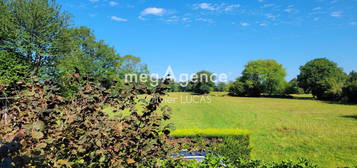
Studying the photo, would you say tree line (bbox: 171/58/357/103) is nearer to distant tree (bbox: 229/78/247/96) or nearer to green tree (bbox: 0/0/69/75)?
distant tree (bbox: 229/78/247/96)

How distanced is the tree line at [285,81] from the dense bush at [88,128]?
1585 inches

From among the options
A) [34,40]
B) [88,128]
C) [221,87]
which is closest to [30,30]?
[34,40]

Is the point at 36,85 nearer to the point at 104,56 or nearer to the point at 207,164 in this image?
the point at 207,164

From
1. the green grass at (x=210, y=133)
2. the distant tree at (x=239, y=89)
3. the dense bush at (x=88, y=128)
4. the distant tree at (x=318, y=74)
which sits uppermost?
the distant tree at (x=318, y=74)

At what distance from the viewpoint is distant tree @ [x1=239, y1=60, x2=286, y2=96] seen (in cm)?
6150

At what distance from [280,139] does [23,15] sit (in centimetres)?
2017

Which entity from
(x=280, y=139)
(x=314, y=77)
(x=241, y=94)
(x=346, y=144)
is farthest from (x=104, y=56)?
(x=314, y=77)

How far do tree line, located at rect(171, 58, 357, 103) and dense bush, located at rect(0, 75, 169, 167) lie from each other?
40264 mm

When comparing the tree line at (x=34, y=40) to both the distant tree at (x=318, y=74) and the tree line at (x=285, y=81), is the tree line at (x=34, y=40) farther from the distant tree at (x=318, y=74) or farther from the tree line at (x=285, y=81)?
the distant tree at (x=318, y=74)

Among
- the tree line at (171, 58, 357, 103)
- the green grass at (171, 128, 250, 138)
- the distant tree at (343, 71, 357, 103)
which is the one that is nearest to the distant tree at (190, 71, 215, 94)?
the tree line at (171, 58, 357, 103)

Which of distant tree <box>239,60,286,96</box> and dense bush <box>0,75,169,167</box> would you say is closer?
dense bush <box>0,75,169,167</box>

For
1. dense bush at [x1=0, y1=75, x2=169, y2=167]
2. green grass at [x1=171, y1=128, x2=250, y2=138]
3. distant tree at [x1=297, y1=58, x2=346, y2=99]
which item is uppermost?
distant tree at [x1=297, y1=58, x2=346, y2=99]

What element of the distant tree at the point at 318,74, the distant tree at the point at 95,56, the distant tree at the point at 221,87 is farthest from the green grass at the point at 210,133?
the distant tree at the point at 221,87

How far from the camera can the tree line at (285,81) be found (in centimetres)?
4484
